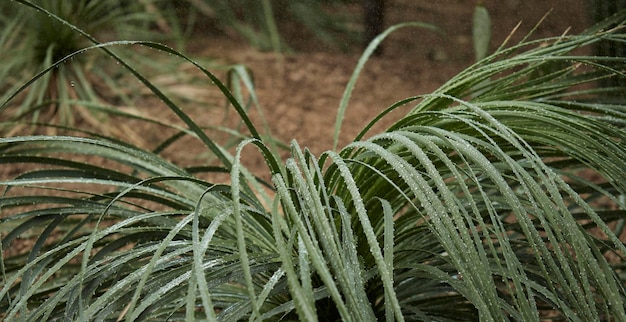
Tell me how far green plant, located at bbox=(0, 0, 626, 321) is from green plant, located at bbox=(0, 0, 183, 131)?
0.79 metres

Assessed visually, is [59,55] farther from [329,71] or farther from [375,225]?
[375,225]

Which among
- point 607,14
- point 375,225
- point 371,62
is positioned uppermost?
point 371,62

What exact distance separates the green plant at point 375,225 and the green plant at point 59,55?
79 centimetres

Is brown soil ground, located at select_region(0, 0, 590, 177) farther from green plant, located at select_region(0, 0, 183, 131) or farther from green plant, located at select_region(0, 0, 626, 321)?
green plant, located at select_region(0, 0, 626, 321)

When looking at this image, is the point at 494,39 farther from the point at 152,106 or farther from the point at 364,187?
the point at 364,187

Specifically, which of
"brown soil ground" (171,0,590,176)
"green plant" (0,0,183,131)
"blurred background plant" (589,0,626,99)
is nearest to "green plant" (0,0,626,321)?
"blurred background plant" (589,0,626,99)

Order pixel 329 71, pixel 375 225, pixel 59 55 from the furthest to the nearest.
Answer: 1. pixel 329 71
2. pixel 59 55
3. pixel 375 225

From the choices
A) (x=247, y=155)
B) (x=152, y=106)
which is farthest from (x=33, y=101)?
(x=247, y=155)

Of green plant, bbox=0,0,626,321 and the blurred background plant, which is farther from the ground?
the blurred background plant

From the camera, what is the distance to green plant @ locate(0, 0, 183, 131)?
1.86 meters

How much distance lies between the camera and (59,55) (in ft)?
6.27

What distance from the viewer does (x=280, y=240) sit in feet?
2.07

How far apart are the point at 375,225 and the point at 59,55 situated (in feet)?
3.95

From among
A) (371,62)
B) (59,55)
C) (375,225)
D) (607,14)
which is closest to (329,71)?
(371,62)
